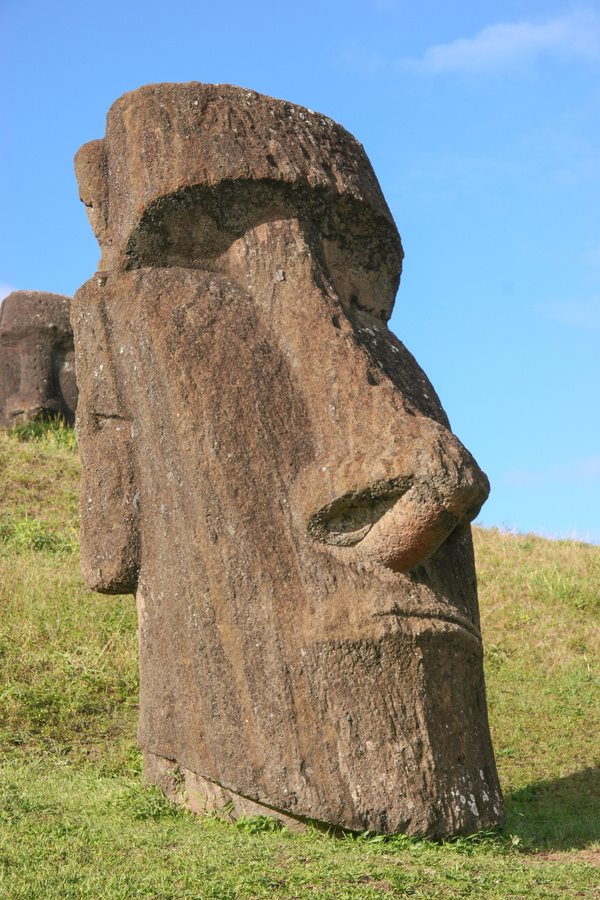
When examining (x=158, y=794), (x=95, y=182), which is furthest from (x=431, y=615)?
(x=95, y=182)

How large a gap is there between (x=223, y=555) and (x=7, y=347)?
496 inches

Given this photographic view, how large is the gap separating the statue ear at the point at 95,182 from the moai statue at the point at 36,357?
34.5ft

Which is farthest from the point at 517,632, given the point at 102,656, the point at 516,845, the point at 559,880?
the point at 559,880

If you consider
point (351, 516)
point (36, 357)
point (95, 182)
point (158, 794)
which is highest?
point (36, 357)

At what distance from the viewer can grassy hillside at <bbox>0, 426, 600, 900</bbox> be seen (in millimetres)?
3650

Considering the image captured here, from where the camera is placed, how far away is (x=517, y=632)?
906 centimetres

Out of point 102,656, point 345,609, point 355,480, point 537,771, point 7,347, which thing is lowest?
point 537,771

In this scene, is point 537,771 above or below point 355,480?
below

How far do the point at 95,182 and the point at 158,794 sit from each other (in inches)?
127

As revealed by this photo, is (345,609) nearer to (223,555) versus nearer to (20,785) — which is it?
(223,555)

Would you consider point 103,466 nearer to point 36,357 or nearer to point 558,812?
point 558,812

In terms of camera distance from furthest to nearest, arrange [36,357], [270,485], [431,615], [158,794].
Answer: [36,357], [158,794], [270,485], [431,615]

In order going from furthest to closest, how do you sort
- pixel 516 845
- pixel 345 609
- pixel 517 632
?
pixel 517 632 → pixel 516 845 → pixel 345 609

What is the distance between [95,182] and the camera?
526cm
